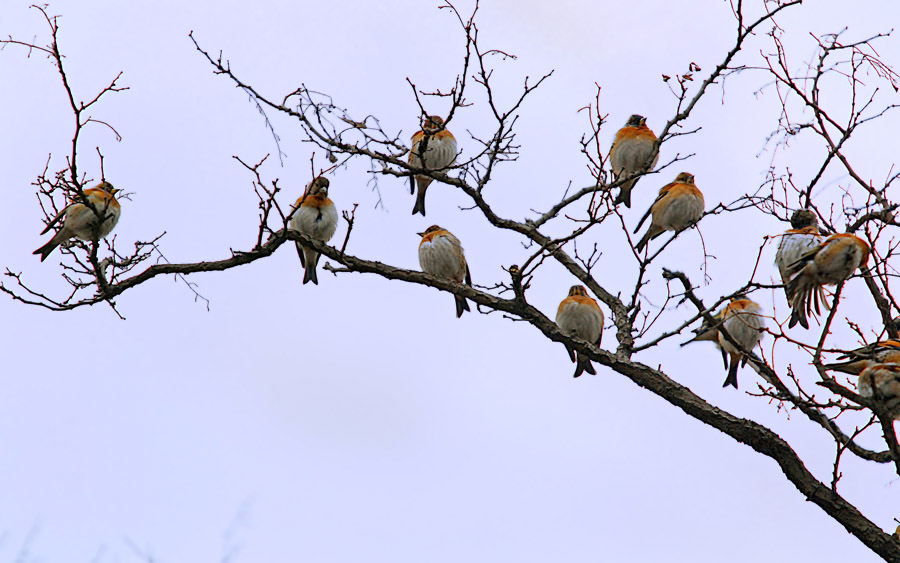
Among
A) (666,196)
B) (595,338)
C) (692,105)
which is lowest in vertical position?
(595,338)

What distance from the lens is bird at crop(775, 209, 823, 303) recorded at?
5738mm

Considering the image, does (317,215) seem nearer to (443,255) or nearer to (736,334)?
(443,255)

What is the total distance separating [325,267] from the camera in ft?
18.8

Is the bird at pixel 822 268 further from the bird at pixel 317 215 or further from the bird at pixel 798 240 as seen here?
the bird at pixel 317 215

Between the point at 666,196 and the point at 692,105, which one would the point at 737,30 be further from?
the point at 666,196

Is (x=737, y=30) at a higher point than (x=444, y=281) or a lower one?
higher

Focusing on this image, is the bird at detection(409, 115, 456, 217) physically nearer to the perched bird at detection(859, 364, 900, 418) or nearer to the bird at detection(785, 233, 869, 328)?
the bird at detection(785, 233, 869, 328)

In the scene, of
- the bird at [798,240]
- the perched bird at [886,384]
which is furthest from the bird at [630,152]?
the perched bird at [886,384]

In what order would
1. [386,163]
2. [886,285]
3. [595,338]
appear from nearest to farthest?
[886,285]
[386,163]
[595,338]

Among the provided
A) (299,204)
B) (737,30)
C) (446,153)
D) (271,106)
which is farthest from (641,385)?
(446,153)

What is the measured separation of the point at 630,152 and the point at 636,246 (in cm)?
187

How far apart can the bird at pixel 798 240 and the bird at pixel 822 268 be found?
2.44 ft

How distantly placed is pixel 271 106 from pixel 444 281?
1701mm

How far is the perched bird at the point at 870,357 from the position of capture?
4227 millimetres
